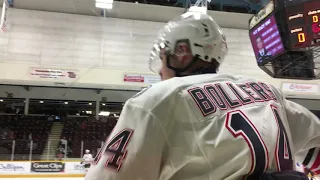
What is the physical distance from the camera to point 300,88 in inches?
462

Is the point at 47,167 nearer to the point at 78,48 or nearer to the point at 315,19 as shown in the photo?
the point at 78,48

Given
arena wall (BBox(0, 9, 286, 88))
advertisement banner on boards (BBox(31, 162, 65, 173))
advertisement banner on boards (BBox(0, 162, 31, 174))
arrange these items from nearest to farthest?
advertisement banner on boards (BBox(0, 162, 31, 174)) < advertisement banner on boards (BBox(31, 162, 65, 173)) < arena wall (BBox(0, 9, 286, 88))

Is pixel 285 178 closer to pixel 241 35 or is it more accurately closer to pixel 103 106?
pixel 241 35

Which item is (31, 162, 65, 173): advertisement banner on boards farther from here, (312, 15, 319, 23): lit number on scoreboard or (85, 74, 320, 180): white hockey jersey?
(85, 74, 320, 180): white hockey jersey

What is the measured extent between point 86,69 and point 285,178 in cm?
Result: 992

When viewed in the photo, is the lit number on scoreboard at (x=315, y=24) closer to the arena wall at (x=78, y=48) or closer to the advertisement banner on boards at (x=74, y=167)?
the advertisement banner on boards at (x=74, y=167)

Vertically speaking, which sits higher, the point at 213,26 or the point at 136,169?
the point at 213,26

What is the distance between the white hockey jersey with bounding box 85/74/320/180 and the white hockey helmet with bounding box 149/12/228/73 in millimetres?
180

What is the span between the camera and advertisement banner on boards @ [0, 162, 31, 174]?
742 centimetres

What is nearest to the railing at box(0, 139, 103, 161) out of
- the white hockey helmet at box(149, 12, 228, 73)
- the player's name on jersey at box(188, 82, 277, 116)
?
the white hockey helmet at box(149, 12, 228, 73)

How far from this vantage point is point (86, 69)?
1045 centimetres

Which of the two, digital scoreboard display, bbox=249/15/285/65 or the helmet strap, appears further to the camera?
digital scoreboard display, bbox=249/15/285/65

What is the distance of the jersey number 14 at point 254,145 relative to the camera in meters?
0.84

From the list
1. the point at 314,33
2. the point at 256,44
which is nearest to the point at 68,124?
the point at 256,44
